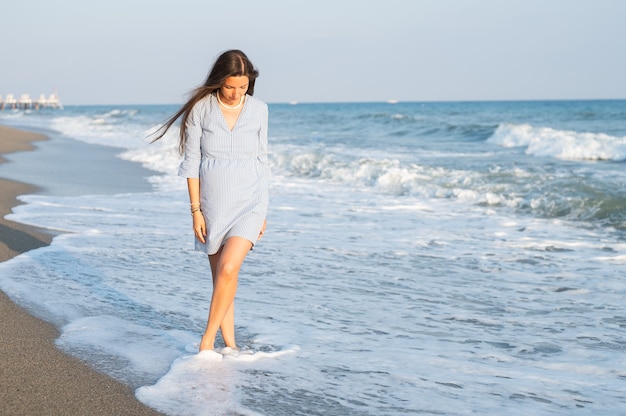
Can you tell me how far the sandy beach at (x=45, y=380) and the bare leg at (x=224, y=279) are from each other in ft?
2.09

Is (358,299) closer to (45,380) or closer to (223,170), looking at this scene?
(223,170)

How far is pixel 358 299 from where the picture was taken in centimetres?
586

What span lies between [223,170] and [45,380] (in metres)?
1.34

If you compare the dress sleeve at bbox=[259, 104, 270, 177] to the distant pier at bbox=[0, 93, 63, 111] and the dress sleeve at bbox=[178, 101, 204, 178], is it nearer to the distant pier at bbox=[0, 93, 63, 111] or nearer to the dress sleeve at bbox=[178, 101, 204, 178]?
the dress sleeve at bbox=[178, 101, 204, 178]

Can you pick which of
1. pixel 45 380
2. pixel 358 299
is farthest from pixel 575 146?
pixel 45 380

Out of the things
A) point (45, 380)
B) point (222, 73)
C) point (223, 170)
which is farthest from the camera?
point (223, 170)

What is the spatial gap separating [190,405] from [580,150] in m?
20.2

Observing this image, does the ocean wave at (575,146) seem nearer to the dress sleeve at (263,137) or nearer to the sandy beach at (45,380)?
the dress sleeve at (263,137)

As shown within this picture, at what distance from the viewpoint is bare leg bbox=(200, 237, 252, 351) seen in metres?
4.05

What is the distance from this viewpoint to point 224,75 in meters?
3.95

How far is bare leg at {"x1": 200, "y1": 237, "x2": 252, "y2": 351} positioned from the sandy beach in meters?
0.64

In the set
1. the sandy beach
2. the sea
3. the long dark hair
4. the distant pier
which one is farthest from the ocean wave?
the distant pier

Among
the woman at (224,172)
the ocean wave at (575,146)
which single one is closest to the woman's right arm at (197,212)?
the woman at (224,172)

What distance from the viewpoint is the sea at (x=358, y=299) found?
3867 millimetres
